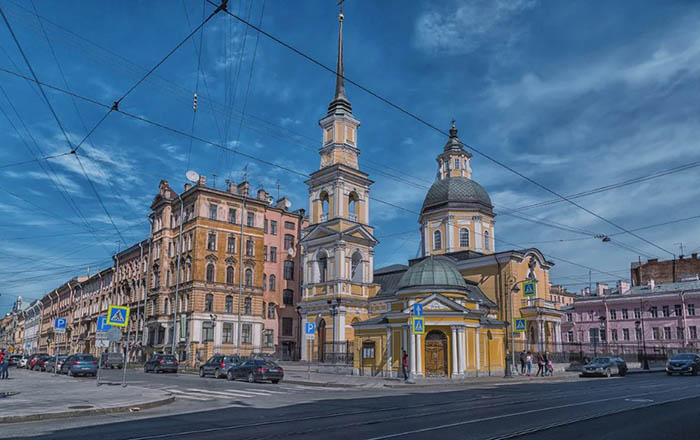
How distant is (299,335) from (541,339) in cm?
2570

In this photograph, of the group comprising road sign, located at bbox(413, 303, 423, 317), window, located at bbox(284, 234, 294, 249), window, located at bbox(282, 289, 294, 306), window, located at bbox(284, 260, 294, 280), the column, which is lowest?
the column

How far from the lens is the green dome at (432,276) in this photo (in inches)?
1414

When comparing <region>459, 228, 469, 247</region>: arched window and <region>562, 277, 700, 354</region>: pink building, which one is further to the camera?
<region>562, 277, 700, 354</region>: pink building

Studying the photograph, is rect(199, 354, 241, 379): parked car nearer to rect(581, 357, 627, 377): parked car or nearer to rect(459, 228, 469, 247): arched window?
rect(581, 357, 627, 377): parked car

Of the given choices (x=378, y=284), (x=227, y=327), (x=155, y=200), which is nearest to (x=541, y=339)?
(x=378, y=284)

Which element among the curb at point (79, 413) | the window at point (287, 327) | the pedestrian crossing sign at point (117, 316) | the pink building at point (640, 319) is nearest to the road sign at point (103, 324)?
the pedestrian crossing sign at point (117, 316)

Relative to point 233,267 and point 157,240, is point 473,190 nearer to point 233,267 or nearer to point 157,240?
point 233,267

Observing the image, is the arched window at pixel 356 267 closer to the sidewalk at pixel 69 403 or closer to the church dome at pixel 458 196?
the church dome at pixel 458 196

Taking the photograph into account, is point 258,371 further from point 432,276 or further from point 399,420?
point 399,420

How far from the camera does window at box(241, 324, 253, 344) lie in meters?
55.6

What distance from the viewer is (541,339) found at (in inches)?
1866

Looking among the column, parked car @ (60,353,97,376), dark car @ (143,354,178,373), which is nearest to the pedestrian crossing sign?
parked car @ (60,353,97,376)

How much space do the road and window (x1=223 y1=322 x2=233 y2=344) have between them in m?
37.4

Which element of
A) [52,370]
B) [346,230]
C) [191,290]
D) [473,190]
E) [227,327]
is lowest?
[52,370]
